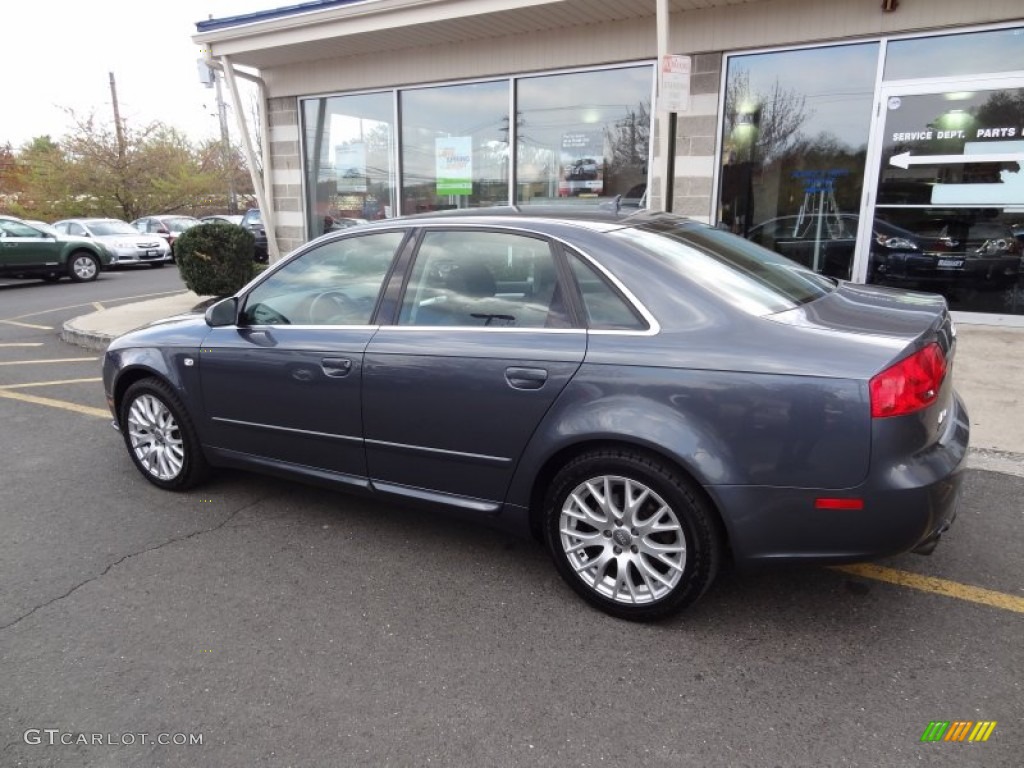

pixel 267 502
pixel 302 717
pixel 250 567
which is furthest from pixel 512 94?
pixel 302 717

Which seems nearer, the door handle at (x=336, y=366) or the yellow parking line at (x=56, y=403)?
the door handle at (x=336, y=366)

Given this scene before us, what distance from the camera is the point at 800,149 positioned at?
25.4ft

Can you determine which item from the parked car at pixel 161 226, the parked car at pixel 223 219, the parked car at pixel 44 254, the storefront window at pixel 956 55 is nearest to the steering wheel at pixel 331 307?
the storefront window at pixel 956 55

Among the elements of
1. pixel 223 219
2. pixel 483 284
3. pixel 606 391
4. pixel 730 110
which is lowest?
pixel 606 391

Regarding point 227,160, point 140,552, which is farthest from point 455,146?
point 227,160

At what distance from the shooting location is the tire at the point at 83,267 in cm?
1647

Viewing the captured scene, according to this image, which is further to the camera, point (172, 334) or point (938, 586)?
point (172, 334)

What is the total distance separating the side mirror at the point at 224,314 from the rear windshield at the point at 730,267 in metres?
2.10

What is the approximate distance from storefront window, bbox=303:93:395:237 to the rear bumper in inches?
359

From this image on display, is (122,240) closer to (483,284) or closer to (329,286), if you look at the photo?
(329,286)

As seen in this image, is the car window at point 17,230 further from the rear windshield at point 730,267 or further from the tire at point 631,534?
the tire at point 631,534

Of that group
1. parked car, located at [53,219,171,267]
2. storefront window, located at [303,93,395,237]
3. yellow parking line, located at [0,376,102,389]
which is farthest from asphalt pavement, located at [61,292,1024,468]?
parked car, located at [53,219,171,267]

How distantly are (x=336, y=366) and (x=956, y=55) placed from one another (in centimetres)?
700

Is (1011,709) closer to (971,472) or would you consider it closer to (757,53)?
(971,472)
